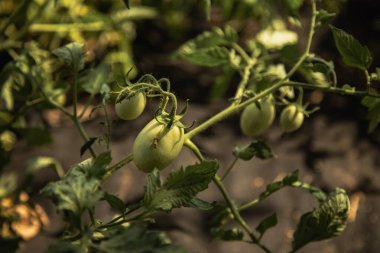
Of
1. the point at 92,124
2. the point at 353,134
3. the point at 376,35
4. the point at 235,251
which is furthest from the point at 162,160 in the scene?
the point at 376,35

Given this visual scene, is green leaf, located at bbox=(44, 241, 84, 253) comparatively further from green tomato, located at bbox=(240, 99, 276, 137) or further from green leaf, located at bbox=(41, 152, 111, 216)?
green tomato, located at bbox=(240, 99, 276, 137)

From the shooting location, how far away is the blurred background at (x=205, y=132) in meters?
1.57

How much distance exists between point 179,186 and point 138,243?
107 millimetres

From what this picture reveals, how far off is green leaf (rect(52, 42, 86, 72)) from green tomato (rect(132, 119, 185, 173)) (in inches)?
8.2

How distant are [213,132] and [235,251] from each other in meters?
0.56

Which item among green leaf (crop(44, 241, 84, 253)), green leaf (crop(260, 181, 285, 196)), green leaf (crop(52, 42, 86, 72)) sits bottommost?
green leaf (crop(260, 181, 285, 196))

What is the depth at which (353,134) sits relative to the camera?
2014mm

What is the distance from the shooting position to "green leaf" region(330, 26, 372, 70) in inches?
28.0

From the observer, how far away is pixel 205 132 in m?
1.98

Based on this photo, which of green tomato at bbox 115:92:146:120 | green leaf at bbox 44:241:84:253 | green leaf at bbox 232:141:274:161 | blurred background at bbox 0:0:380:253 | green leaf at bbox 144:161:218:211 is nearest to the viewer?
green leaf at bbox 44:241:84:253

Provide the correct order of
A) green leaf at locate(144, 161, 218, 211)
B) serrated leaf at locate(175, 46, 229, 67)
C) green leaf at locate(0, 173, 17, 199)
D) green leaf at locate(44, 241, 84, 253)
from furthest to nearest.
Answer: green leaf at locate(0, 173, 17, 199)
serrated leaf at locate(175, 46, 229, 67)
green leaf at locate(144, 161, 218, 211)
green leaf at locate(44, 241, 84, 253)

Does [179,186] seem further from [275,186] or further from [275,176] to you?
[275,176]

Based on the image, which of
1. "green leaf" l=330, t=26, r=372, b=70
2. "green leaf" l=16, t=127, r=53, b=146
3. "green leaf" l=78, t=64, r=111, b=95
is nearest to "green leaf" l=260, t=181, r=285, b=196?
"green leaf" l=330, t=26, r=372, b=70

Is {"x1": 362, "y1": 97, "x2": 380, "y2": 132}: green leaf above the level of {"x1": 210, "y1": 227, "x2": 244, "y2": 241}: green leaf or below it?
above
